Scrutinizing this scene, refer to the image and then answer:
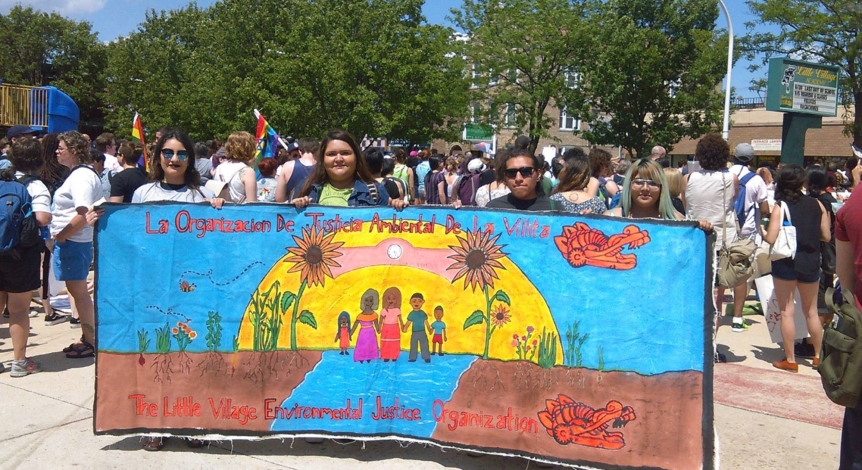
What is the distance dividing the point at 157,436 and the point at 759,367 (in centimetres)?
514

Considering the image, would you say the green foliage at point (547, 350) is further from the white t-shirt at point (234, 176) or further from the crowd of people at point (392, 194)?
the white t-shirt at point (234, 176)

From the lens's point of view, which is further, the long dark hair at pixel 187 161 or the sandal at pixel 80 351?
the sandal at pixel 80 351

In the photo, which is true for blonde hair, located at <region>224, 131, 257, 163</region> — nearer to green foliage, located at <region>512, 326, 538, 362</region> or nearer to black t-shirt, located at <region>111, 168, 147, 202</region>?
black t-shirt, located at <region>111, 168, 147, 202</region>

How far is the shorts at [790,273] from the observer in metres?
6.05

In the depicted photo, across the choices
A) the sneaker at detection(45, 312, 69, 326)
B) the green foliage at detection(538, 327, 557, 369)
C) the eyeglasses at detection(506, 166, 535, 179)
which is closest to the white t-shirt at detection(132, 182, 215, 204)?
the eyeglasses at detection(506, 166, 535, 179)

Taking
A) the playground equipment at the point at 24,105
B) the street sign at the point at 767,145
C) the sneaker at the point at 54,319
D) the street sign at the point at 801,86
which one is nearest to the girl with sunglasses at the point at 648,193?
the sneaker at the point at 54,319

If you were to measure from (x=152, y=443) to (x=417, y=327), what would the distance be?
1738 millimetres

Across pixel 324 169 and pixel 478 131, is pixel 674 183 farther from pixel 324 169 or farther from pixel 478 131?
pixel 478 131

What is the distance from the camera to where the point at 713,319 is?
363cm

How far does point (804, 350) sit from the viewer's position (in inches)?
273

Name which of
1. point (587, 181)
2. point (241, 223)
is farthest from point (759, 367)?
point (241, 223)

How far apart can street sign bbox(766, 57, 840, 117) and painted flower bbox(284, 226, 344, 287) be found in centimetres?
1679

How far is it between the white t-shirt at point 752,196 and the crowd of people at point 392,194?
13 millimetres

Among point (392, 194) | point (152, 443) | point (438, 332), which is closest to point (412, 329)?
point (438, 332)
